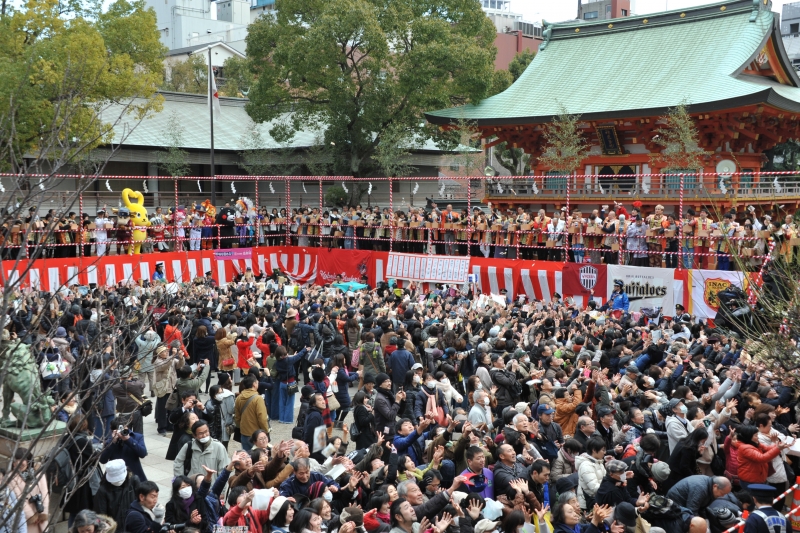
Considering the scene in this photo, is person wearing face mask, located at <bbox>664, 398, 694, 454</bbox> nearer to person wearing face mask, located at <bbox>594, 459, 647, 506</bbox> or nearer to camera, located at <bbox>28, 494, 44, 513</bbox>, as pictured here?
person wearing face mask, located at <bbox>594, 459, 647, 506</bbox>

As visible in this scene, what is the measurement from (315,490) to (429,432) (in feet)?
6.75

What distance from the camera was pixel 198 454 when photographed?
807cm

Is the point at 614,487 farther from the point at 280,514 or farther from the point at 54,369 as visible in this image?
the point at 54,369

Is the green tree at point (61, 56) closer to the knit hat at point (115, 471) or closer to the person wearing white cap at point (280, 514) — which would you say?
the knit hat at point (115, 471)

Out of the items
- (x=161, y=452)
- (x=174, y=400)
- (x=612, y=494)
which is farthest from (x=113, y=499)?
(x=612, y=494)

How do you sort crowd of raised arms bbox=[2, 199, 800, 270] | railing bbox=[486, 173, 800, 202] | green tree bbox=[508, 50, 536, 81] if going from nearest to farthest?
crowd of raised arms bbox=[2, 199, 800, 270]
railing bbox=[486, 173, 800, 202]
green tree bbox=[508, 50, 536, 81]

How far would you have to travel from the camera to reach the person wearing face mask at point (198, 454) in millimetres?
8039

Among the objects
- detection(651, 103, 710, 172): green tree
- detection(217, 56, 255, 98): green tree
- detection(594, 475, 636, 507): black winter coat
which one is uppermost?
detection(217, 56, 255, 98): green tree

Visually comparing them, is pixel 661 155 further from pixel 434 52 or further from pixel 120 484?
pixel 120 484

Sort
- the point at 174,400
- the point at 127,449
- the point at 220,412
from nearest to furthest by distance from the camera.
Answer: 1. the point at 127,449
2. the point at 220,412
3. the point at 174,400

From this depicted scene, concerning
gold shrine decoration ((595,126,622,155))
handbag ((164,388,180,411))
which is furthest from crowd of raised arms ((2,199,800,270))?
handbag ((164,388,180,411))

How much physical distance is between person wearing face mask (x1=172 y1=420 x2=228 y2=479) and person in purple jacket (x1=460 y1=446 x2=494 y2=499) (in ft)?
8.41

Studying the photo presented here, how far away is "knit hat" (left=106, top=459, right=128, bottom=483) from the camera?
7.26 metres

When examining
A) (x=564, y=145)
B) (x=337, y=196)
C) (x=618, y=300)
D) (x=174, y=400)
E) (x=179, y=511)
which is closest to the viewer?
(x=179, y=511)
